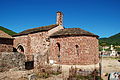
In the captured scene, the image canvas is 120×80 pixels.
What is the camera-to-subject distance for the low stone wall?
13.4m

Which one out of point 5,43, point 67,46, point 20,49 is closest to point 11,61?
point 5,43

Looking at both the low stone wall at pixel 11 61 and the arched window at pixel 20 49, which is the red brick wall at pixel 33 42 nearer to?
the arched window at pixel 20 49

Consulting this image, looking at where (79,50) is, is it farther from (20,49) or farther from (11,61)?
(20,49)

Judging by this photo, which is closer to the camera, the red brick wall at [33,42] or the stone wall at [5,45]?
the stone wall at [5,45]

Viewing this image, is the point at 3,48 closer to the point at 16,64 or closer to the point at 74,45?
the point at 16,64

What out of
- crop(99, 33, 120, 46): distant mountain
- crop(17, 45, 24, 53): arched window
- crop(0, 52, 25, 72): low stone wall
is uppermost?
crop(99, 33, 120, 46): distant mountain

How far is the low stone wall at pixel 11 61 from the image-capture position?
1338 cm

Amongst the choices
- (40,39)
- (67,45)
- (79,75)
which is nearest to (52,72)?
(79,75)

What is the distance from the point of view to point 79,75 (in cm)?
1080

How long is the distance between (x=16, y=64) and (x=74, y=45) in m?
8.68

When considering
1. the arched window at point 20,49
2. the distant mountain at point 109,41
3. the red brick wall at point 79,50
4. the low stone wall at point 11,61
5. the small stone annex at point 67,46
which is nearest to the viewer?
the low stone wall at point 11,61

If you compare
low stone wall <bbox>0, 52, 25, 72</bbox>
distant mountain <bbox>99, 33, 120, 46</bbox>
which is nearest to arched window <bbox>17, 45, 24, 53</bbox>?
low stone wall <bbox>0, 52, 25, 72</bbox>

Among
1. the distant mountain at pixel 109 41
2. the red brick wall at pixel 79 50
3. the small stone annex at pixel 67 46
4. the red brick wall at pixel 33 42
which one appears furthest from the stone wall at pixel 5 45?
the distant mountain at pixel 109 41

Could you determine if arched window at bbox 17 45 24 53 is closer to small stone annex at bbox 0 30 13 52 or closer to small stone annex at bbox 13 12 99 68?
small stone annex at bbox 13 12 99 68
